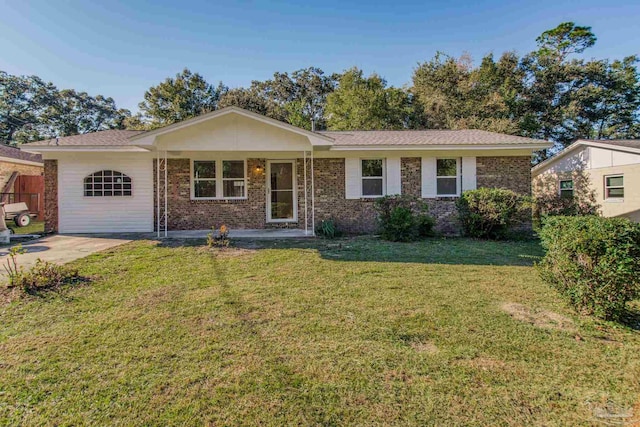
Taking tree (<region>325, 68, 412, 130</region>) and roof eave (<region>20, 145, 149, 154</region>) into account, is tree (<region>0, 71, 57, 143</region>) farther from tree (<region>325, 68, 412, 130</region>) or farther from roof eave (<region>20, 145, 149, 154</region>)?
tree (<region>325, 68, 412, 130</region>)

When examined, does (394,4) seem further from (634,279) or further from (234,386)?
(234,386)

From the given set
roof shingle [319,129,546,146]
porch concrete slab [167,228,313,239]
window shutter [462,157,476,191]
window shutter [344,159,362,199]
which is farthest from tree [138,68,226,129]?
window shutter [462,157,476,191]

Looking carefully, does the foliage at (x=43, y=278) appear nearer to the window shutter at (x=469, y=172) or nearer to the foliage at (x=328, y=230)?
the foliage at (x=328, y=230)

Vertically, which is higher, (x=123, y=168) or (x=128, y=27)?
(x=128, y=27)

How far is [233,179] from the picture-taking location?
10984mm

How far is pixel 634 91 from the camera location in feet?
73.6

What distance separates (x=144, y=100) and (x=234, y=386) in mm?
32611

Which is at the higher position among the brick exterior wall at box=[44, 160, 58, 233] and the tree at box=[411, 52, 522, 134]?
the tree at box=[411, 52, 522, 134]

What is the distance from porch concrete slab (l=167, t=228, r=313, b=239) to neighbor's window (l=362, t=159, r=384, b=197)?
2.63 metres

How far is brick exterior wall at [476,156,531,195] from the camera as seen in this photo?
10789 millimetres

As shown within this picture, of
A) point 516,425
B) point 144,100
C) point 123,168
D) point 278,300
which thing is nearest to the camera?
point 516,425

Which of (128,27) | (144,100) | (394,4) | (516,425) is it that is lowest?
(516,425)

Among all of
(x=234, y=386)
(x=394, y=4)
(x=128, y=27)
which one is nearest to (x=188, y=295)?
(x=234, y=386)

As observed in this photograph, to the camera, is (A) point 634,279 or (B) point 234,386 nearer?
(B) point 234,386
